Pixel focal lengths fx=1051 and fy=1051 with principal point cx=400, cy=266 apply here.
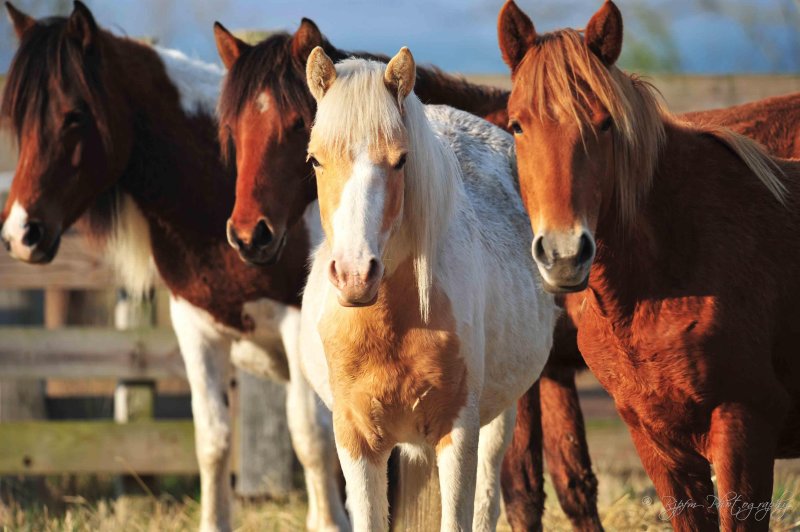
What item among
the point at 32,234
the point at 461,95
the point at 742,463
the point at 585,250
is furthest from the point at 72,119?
the point at 742,463

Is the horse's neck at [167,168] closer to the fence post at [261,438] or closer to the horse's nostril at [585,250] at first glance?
the fence post at [261,438]

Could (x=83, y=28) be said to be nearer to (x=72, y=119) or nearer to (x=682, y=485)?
(x=72, y=119)

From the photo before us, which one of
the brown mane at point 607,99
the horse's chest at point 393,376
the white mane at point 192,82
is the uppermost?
the white mane at point 192,82

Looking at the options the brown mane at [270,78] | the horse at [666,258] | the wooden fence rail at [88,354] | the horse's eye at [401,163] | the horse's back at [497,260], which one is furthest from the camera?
the wooden fence rail at [88,354]

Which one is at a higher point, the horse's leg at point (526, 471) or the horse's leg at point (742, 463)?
the horse's leg at point (742, 463)

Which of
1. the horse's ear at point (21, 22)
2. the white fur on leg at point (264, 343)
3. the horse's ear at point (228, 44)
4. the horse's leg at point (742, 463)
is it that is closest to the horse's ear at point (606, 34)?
the horse's leg at point (742, 463)

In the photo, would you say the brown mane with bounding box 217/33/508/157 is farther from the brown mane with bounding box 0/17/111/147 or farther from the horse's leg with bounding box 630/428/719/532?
the horse's leg with bounding box 630/428/719/532

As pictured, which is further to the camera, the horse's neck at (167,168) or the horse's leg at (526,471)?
the horse's neck at (167,168)

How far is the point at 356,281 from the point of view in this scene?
2.62 m

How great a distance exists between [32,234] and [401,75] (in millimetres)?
2144

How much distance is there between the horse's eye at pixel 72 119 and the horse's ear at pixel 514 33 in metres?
2.29

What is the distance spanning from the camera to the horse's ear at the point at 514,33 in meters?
2.88

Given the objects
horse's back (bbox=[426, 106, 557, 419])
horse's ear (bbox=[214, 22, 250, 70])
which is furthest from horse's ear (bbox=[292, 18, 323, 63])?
horse's back (bbox=[426, 106, 557, 419])

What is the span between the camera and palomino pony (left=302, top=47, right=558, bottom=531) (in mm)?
2781
